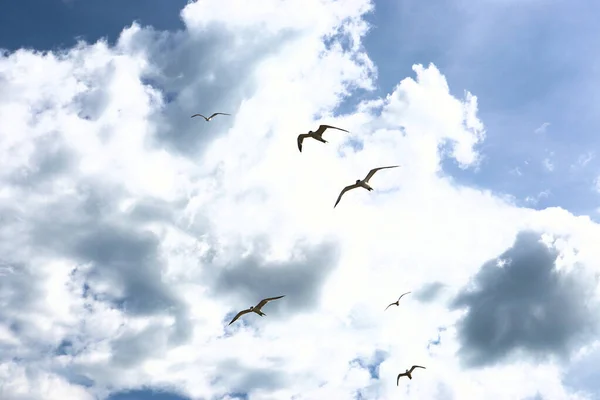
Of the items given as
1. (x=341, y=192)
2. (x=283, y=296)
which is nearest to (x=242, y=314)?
(x=283, y=296)

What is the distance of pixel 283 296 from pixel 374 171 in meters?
20.2

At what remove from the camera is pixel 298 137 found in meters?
69.3

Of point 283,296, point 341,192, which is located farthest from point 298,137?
point 283,296

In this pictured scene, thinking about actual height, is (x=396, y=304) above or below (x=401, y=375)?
above

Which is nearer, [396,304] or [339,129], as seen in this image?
[339,129]

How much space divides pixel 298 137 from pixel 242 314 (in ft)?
108

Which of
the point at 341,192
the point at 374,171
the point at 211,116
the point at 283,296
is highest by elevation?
the point at 211,116

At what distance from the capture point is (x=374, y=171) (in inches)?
2768

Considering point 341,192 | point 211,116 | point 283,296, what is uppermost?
point 211,116

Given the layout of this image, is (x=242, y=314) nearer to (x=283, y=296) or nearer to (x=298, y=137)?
(x=283, y=296)

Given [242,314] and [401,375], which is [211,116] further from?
[401,375]

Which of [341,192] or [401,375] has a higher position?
[341,192]

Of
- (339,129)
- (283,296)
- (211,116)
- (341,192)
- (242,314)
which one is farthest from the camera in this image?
(211,116)

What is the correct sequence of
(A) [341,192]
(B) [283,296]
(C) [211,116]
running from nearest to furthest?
(A) [341,192] → (B) [283,296] → (C) [211,116]
